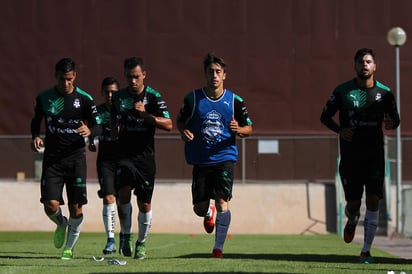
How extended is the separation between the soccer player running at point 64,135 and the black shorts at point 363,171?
3.04 metres

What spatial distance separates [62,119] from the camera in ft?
38.9

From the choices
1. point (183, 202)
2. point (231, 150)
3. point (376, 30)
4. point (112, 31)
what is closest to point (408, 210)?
point (183, 202)

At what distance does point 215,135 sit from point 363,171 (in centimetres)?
186

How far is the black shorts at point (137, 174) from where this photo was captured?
11609 millimetres

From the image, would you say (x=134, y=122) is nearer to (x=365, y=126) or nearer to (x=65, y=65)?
(x=65, y=65)

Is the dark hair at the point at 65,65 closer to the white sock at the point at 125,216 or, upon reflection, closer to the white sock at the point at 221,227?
the white sock at the point at 125,216

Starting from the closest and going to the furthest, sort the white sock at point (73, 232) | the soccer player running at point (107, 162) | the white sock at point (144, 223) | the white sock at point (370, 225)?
1. the white sock at point (144, 223)
2. the white sock at point (370, 225)
3. the white sock at point (73, 232)
4. the soccer player running at point (107, 162)

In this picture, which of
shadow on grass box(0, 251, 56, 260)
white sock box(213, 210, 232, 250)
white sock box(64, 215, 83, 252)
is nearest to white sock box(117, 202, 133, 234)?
white sock box(64, 215, 83, 252)

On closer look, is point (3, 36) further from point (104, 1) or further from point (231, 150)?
point (231, 150)

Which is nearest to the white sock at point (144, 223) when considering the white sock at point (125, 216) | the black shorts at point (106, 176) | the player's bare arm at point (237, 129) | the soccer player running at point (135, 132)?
the soccer player running at point (135, 132)

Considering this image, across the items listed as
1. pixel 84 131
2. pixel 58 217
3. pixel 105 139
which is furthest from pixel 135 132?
pixel 105 139

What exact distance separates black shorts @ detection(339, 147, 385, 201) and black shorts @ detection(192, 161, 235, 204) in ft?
4.70

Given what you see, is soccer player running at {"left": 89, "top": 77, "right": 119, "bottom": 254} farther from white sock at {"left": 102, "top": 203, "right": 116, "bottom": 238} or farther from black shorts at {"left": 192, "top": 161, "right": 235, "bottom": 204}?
black shorts at {"left": 192, "top": 161, "right": 235, "bottom": 204}

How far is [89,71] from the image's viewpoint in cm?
2834
